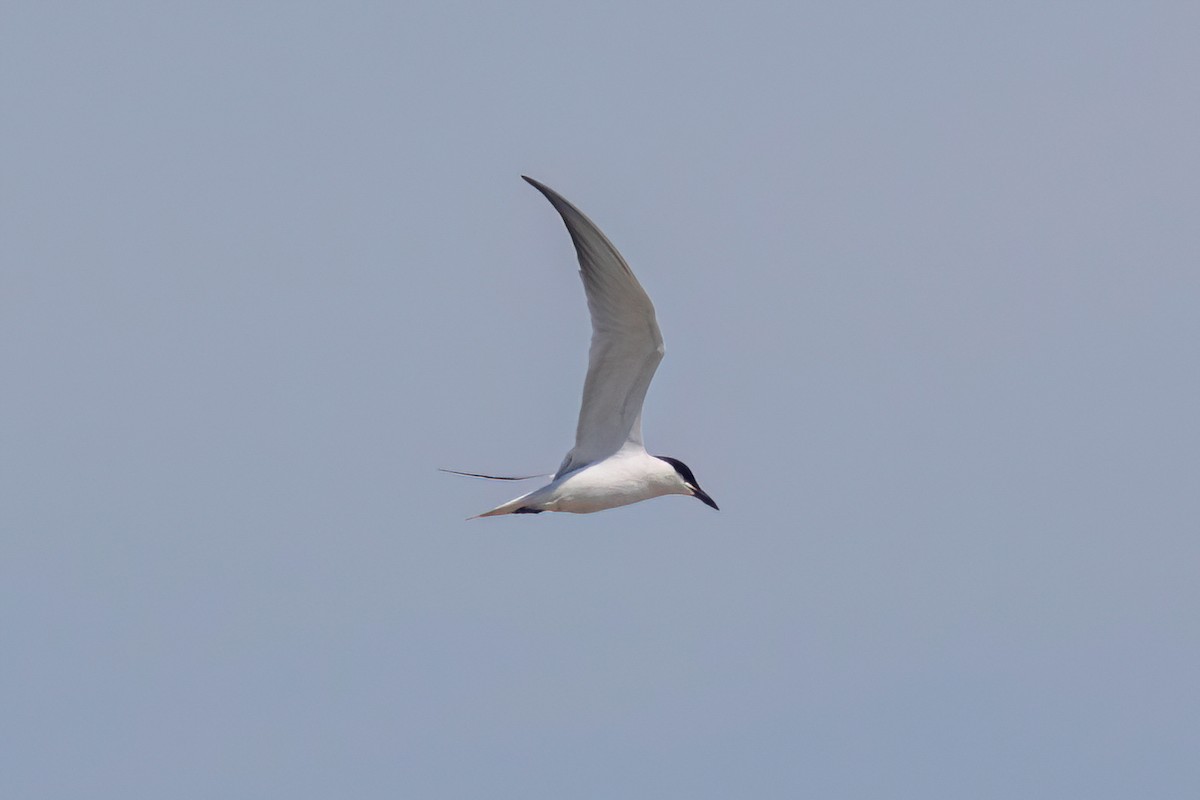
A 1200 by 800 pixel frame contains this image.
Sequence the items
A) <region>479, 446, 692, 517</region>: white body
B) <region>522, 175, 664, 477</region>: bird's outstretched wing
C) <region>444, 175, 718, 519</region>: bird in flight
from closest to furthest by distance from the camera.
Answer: <region>522, 175, 664, 477</region>: bird's outstretched wing
<region>444, 175, 718, 519</region>: bird in flight
<region>479, 446, 692, 517</region>: white body

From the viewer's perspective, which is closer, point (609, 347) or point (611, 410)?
point (609, 347)

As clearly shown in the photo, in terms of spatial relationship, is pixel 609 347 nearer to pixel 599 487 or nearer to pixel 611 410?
pixel 611 410

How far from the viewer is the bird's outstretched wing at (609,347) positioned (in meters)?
15.9

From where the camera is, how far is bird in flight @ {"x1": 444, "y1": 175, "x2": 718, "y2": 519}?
16.1 meters

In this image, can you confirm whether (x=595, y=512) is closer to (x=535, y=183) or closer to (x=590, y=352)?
(x=590, y=352)

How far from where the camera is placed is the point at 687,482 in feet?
59.8

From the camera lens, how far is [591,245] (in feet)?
52.3

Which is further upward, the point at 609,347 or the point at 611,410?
the point at 609,347

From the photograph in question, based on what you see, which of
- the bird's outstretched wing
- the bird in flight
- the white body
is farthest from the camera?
the white body

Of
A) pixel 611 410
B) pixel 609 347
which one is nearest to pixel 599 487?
pixel 611 410

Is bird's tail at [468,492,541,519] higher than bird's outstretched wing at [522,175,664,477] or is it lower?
lower

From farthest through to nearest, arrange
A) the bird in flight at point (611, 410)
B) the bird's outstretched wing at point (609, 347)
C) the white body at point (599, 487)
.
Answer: the white body at point (599, 487) < the bird in flight at point (611, 410) < the bird's outstretched wing at point (609, 347)

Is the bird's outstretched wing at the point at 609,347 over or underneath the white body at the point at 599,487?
over

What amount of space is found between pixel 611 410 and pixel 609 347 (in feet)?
2.70
